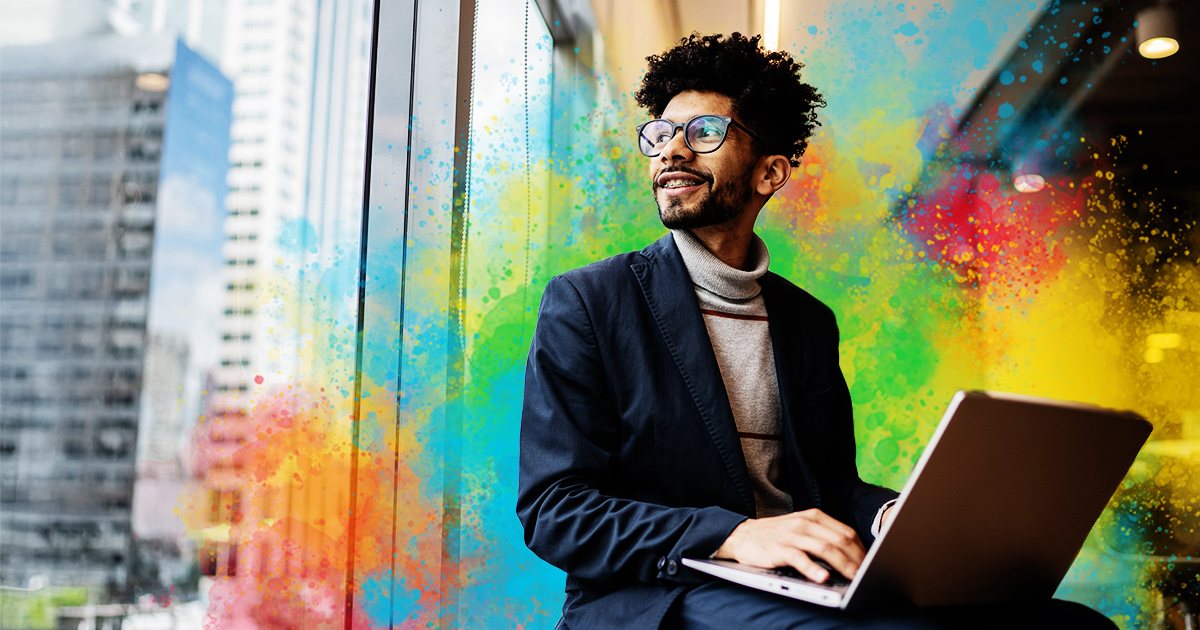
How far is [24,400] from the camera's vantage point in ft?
3.78

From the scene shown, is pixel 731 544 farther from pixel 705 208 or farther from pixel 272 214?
pixel 272 214

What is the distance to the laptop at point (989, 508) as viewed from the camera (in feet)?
2.51

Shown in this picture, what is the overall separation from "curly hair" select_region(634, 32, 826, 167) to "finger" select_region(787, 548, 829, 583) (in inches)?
35.0

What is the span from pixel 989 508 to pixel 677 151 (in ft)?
2.68

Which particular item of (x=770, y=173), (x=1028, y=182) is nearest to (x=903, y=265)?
(x=1028, y=182)

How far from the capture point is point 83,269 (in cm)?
125

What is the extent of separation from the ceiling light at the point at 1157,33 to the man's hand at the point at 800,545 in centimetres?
230

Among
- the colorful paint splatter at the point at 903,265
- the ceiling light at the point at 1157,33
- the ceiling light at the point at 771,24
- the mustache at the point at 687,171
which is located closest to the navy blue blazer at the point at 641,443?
the mustache at the point at 687,171

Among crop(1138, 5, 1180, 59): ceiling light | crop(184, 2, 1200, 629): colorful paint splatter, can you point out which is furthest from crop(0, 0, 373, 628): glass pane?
crop(1138, 5, 1180, 59): ceiling light

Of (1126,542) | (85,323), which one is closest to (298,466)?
(85,323)

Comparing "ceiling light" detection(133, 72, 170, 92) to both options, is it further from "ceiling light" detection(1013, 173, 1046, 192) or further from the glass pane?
"ceiling light" detection(1013, 173, 1046, 192)

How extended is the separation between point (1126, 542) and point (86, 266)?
259 cm

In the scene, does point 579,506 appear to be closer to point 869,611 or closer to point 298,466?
point 869,611

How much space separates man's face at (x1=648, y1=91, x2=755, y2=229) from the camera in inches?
56.9
